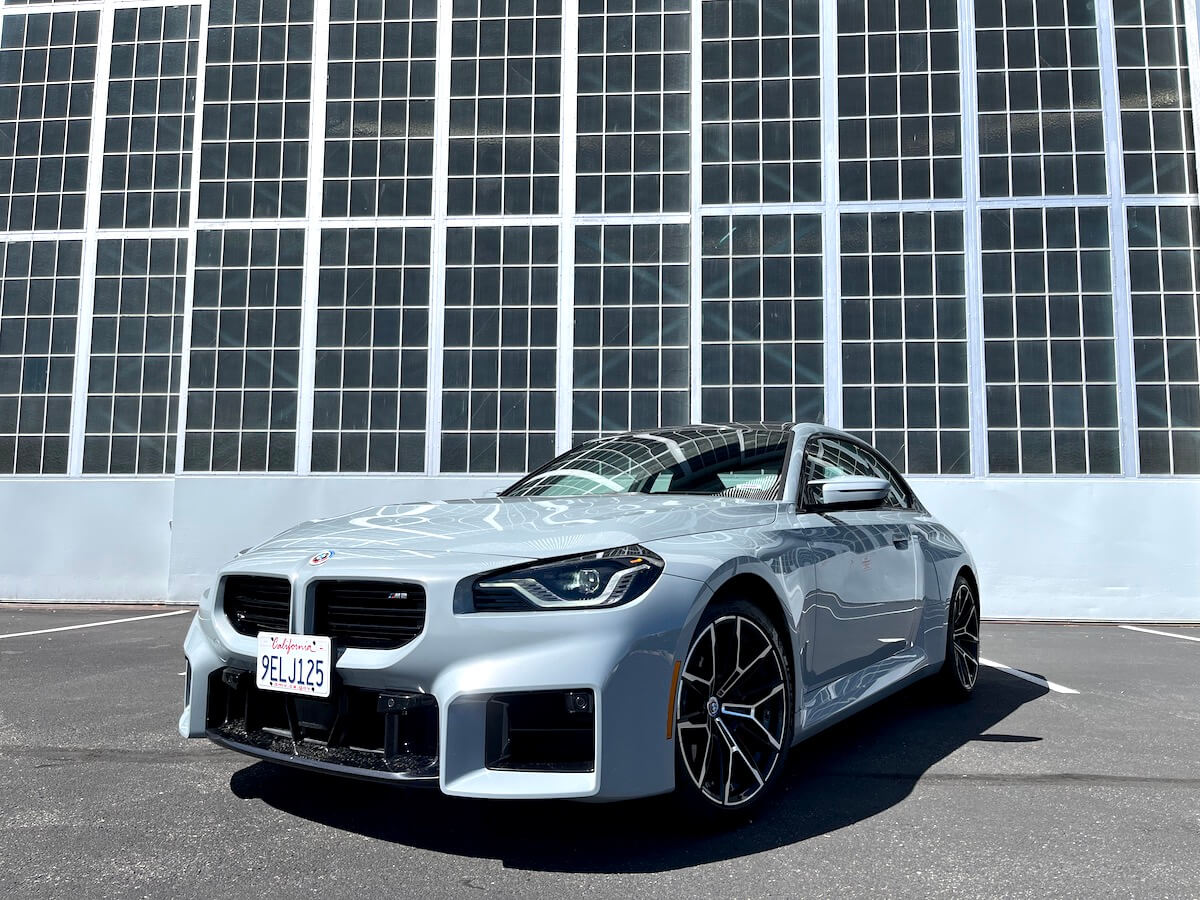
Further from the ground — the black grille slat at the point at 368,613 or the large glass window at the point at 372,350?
the large glass window at the point at 372,350

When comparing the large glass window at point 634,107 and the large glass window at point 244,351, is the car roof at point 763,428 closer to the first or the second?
the large glass window at point 634,107

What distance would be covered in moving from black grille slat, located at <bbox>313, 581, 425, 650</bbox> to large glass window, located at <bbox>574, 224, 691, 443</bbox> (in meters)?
9.06

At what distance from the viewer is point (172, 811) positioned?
297 centimetres

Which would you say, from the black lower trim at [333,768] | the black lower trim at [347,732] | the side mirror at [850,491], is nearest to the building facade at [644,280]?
the side mirror at [850,491]

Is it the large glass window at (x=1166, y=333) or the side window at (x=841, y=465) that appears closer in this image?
the side window at (x=841, y=465)

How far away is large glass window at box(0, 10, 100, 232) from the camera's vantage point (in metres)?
13.6

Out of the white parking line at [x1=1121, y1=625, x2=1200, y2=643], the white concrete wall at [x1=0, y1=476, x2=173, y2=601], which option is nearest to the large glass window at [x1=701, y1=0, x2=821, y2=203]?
the white parking line at [x1=1121, y1=625, x2=1200, y2=643]

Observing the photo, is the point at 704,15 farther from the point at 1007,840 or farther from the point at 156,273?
the point at 1007,840

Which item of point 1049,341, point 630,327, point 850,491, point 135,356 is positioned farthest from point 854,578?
point 135,356

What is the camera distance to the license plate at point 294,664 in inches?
102

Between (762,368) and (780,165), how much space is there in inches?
108

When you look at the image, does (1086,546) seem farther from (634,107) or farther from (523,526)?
(523,526)

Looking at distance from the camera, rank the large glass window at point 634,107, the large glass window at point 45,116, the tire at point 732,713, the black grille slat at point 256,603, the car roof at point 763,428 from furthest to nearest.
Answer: the large glass window at point 45,116
the large glass window at point 634,107
the car roof at point 763,428
the black grille slat at point 256,603
the tire at point 732,713

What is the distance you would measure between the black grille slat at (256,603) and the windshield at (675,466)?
1.40 meters
